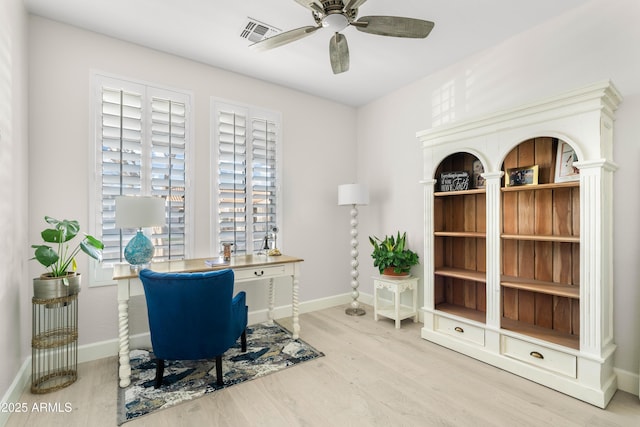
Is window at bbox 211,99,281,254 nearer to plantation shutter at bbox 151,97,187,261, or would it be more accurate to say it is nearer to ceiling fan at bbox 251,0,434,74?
plantation shutter at bbox 151,97,187,261

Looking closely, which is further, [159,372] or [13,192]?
[159,372]

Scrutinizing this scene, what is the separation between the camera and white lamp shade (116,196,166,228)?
2307mm

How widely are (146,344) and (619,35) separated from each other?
184 inches

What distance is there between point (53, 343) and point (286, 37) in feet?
8.77

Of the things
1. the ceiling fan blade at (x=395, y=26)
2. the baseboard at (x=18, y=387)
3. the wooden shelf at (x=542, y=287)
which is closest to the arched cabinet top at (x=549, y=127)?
the wooden shelf at (x=542, y=287)

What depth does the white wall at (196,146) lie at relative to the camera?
2533 mm

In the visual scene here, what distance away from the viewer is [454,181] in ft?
10.1

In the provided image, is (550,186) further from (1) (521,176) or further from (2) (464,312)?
(2) (464,312)

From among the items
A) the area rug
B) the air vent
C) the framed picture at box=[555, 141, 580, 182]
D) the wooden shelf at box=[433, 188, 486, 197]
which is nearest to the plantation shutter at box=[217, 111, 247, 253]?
the air vent

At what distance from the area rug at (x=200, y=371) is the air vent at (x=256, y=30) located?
285cm

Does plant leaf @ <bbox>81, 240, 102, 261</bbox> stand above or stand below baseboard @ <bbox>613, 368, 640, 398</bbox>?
above

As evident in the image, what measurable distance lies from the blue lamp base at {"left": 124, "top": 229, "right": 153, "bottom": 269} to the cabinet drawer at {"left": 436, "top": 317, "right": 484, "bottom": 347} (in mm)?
2714

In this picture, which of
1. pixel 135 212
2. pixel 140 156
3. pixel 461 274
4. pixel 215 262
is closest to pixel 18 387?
pixel 135 212

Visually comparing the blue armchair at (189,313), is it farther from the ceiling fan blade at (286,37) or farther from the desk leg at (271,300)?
the ceiling fan blade at (286,37)
